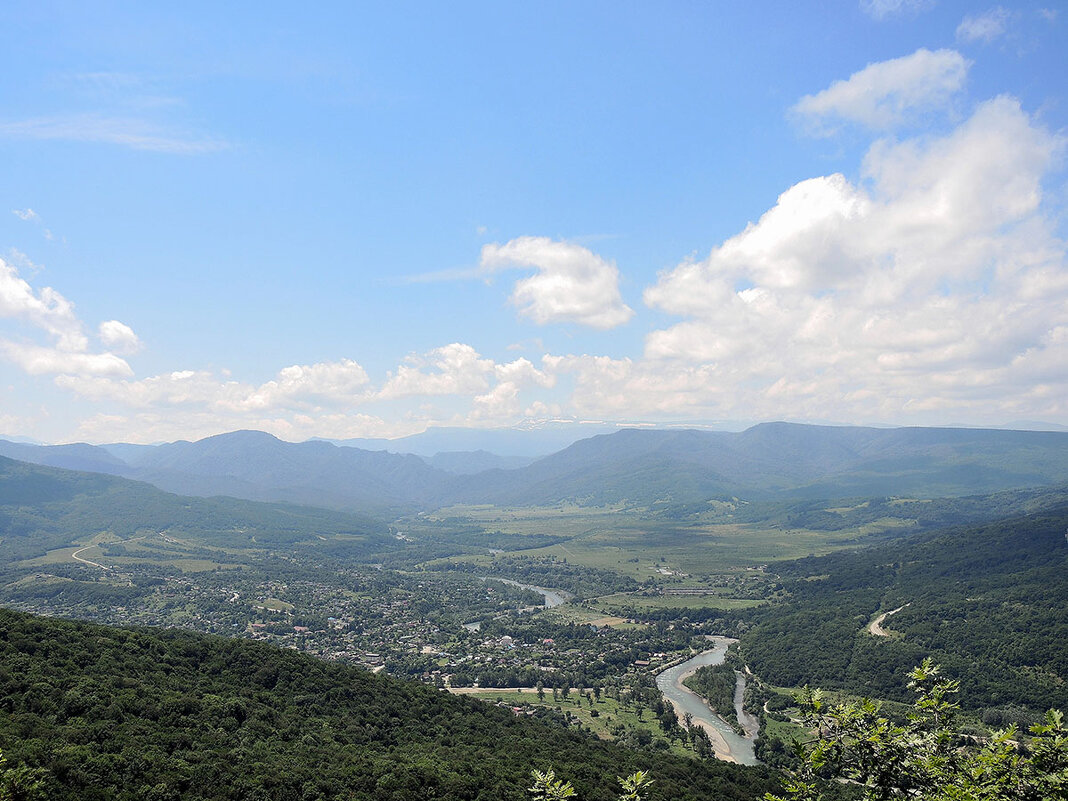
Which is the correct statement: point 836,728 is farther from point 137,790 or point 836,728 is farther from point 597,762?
point 597,762

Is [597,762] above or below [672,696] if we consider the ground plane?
above

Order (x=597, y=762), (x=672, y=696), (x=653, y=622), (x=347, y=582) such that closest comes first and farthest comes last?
(x=597, y=762), (x=672, y=696), (x=653, y=622), (x=347, y=582)

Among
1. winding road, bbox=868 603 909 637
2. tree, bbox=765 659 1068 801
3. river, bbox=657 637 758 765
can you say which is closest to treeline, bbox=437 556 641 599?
river, bbox=657 637 758 765

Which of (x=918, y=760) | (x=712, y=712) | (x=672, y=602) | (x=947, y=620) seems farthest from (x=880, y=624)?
(x=918, y=760)

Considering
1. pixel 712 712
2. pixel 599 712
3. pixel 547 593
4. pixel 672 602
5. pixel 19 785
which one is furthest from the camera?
pixel 547 593

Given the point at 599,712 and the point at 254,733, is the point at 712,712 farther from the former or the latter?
the point at 254,733

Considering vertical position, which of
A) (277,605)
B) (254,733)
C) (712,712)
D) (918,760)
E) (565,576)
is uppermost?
(918,760)

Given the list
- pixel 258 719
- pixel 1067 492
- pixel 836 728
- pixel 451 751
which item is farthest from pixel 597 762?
pixel 1067 492
